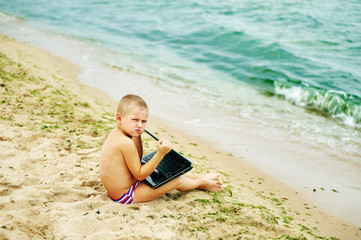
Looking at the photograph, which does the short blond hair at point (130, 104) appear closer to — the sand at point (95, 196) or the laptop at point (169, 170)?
the laptop at point (169, 170)

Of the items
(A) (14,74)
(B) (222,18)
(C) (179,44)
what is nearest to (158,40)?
(C) (179,44)

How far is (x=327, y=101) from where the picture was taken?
8297 millimetres

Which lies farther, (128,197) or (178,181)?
(178,181)

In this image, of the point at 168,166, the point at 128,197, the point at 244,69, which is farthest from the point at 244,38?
the point at 128,197

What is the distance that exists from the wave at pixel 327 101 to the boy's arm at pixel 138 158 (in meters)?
6.06

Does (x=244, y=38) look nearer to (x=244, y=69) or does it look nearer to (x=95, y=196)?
(x=244, y=69)

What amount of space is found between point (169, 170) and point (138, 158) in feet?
1.75

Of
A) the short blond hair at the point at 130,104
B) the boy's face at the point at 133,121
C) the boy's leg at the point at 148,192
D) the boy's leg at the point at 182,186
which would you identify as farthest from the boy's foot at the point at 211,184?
the short blond hair at the point at 130,104

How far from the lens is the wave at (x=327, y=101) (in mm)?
7602

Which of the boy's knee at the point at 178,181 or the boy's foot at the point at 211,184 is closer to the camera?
the boy's knee at the point at 178,181

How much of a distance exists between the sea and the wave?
3cm

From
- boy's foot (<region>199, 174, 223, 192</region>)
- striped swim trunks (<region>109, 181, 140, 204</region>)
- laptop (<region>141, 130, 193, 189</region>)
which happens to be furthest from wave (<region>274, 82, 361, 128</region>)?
striped swim trunks (<region>109, 181, 140, 204</region>)

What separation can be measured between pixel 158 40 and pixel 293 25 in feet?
21.6

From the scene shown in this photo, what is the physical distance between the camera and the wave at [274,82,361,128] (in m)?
7.60
